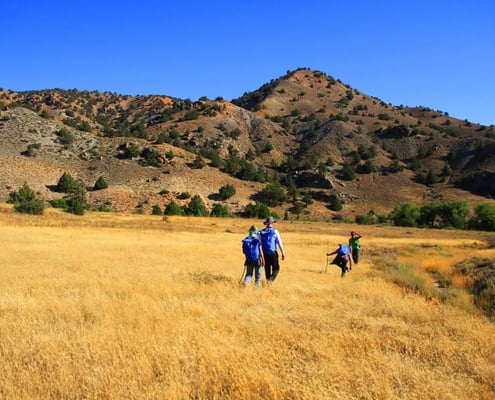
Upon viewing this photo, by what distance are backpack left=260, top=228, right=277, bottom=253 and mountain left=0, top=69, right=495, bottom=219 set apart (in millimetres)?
49892

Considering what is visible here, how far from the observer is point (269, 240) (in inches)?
476

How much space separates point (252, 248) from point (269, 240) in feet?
2.10

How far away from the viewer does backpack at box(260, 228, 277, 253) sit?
39.4 feet

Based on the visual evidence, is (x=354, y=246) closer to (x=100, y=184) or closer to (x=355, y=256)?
(x=355, y=256)

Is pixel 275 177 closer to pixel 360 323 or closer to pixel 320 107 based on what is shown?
pixel 320 107

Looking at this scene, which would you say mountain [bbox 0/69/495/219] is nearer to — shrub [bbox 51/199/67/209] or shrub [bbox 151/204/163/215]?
shrub [bbox 151/204/163/215]

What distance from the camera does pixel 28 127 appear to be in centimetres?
7356

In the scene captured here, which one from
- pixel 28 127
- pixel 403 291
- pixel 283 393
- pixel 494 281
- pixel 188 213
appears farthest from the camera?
pixel 28 127

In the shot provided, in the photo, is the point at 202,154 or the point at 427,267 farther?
the point at 202,154

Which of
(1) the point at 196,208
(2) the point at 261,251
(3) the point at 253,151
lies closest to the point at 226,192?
(1) the point at 196,208

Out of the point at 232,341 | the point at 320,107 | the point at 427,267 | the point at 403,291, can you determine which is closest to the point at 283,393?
the point at 232,341

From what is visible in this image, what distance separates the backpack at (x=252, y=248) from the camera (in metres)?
11.7

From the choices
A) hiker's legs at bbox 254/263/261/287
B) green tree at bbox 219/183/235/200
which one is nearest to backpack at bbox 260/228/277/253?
hiker's legs at bbox 254/263/261/287

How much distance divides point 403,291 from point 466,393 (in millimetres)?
7621
